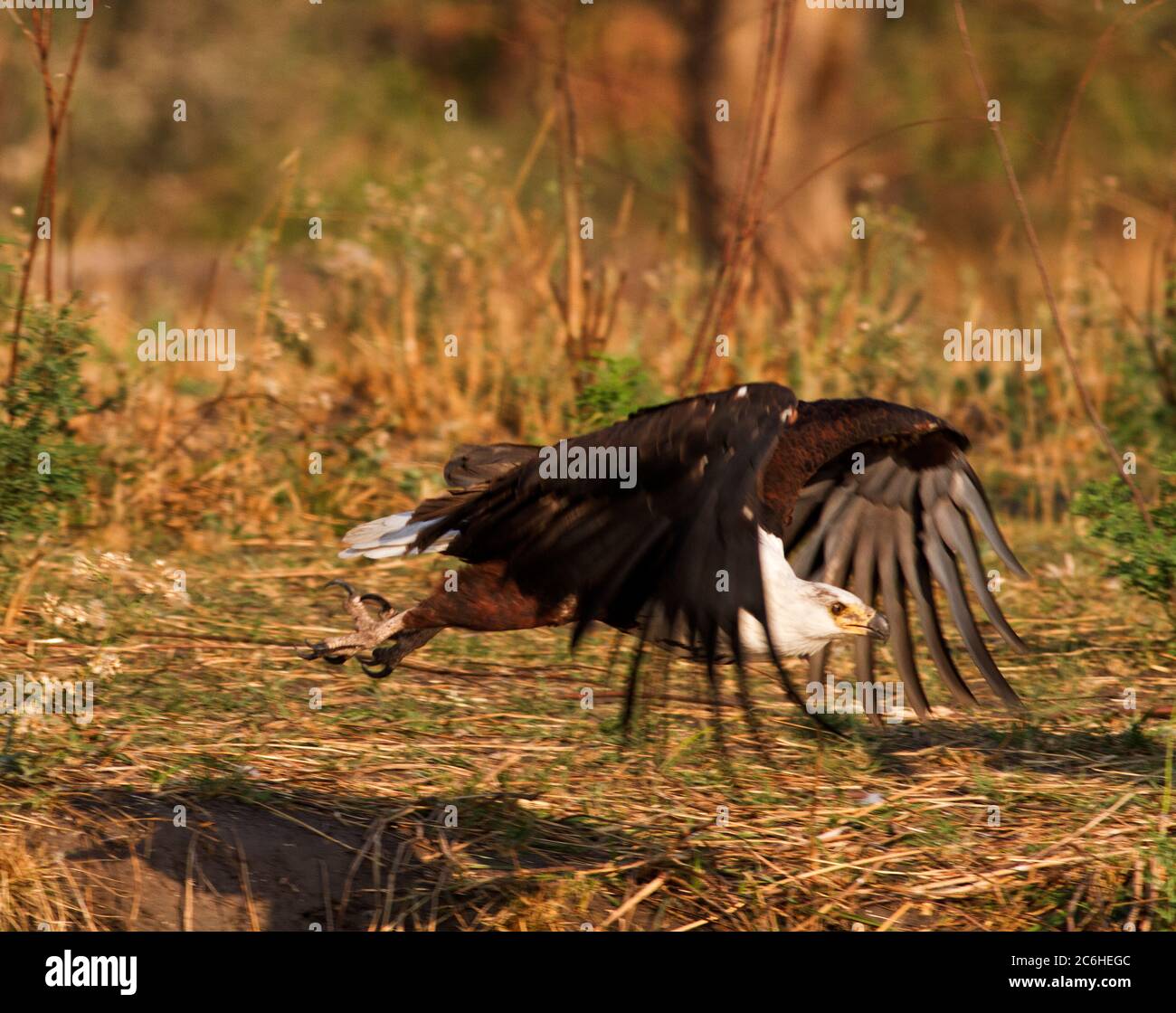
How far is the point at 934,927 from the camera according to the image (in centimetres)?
362

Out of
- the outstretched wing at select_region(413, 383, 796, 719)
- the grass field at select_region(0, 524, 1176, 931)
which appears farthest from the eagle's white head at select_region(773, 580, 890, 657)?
the grass field at select_region(0, 524, 1176, 931)

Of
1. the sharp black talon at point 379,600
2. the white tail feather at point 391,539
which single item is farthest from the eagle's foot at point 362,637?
the white tail feather at point 391,539

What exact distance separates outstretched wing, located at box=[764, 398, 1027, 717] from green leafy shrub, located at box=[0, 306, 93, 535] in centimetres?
226

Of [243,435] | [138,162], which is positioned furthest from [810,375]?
[138,162]

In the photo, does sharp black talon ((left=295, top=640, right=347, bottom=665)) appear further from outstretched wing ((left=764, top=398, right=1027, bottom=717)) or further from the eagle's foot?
outstretched wing ((left=764, top=398, right=1027, bottom=717))

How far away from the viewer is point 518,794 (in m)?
4.05

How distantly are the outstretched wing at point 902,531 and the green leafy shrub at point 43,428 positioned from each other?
89.0 inches

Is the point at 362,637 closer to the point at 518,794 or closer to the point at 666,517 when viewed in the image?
the point at 518,794

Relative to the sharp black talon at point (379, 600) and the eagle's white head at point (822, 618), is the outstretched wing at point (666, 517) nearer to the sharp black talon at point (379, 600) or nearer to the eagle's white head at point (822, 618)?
the eagle's white head at point (822, 618)

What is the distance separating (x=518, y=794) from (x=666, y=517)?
3.48 feet

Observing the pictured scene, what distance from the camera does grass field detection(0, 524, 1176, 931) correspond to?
357 centimetres

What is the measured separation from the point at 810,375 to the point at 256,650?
315 centimetres

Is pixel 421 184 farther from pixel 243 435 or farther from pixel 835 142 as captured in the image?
pixel 835 142

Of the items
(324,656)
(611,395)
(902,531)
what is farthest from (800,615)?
(611,395)
